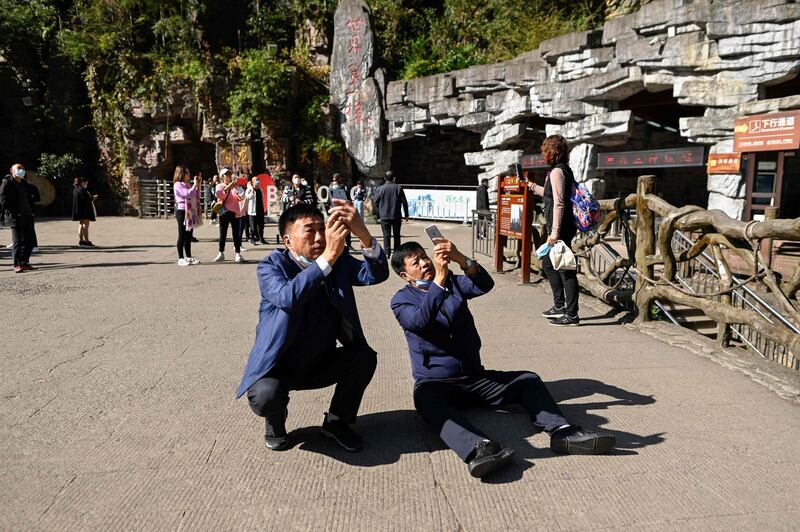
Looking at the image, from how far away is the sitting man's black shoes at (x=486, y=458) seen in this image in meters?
2.68

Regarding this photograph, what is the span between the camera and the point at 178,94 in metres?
21.5

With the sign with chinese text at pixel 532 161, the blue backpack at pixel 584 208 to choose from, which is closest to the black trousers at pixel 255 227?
the sign with chinese text at pixel 532 161

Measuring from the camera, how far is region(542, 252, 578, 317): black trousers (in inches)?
226

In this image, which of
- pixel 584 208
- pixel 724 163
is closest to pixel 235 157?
pixel 724 163

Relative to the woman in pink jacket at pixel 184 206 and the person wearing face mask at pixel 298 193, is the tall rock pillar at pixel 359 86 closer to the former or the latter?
the person wearing face mask at pixel 298 193

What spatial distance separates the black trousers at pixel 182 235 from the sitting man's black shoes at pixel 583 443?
7861 mm

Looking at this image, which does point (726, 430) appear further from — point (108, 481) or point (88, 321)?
point (88, 321)

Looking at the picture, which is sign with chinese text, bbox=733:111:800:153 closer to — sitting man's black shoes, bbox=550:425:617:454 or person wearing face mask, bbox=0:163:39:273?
sitting man's black shoes, bbox=550:425:617:454

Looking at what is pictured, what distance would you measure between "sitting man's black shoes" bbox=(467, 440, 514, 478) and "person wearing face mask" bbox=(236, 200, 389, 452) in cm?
64

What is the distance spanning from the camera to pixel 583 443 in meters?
2.93

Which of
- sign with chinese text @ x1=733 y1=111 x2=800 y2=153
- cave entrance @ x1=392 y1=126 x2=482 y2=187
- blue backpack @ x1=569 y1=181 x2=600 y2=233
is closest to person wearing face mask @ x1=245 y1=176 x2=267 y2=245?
blue backpack @ x1=569 y1=181 x2=600 y2=233

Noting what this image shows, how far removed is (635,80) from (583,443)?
12095 millimetres

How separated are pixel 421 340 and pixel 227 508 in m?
1.31

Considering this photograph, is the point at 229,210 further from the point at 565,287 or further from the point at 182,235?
the point at 565,287
